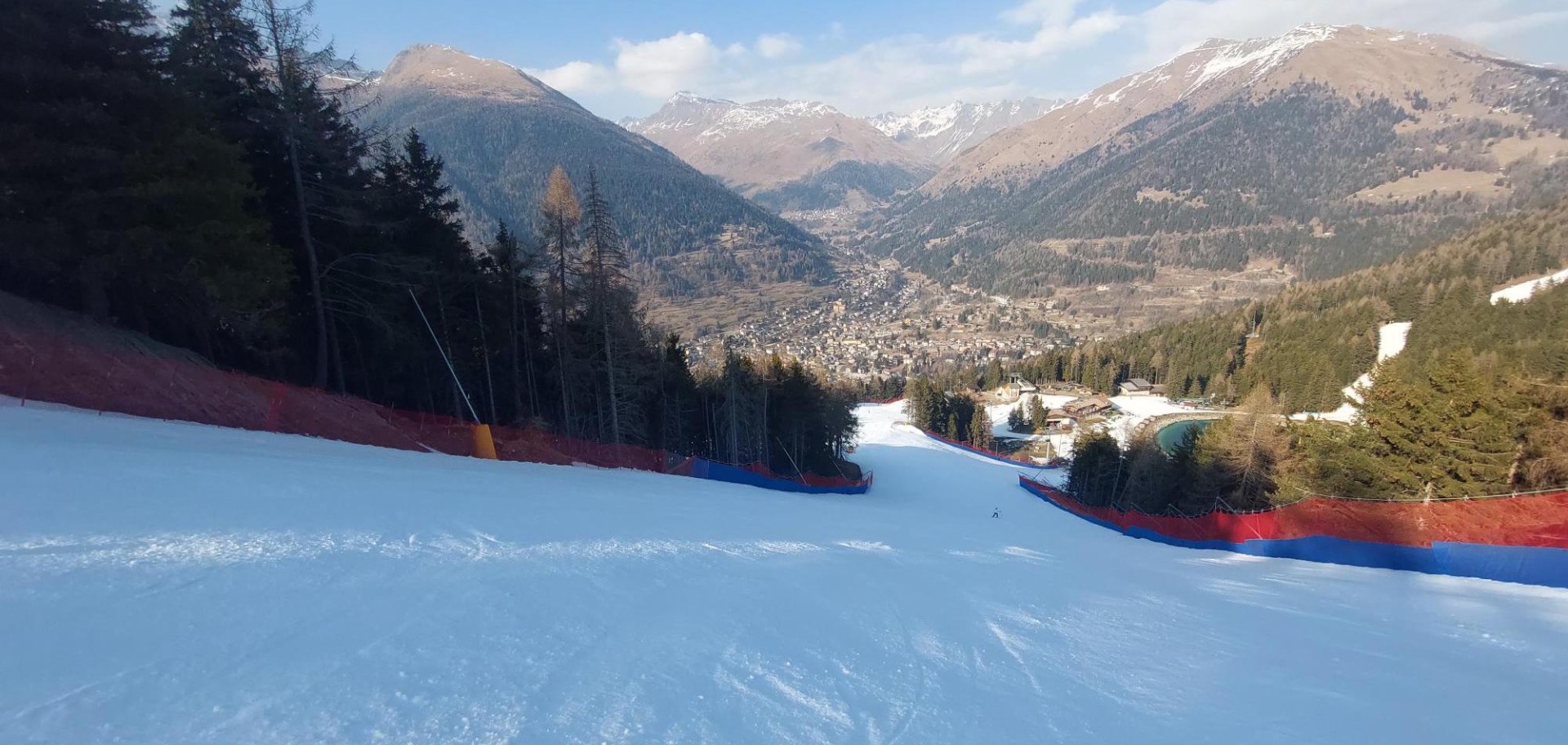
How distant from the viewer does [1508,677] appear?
5.16 metres

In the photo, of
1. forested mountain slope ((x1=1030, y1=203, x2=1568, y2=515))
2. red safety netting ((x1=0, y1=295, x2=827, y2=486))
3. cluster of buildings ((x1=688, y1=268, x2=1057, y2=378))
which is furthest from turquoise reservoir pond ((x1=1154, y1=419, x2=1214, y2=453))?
red safety netting ((x1=0, y1=295, x2=827, y2=486))

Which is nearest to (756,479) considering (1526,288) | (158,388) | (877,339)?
(158,388)

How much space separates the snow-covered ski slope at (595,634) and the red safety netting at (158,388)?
1561 mm

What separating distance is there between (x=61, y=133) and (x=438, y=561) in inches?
462

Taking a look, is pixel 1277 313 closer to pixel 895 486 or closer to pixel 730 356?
pixel 895 486

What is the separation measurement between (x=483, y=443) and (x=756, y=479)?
38.3ft

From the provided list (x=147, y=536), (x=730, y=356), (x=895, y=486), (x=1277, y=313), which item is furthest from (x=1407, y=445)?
(x=1277, y=313)

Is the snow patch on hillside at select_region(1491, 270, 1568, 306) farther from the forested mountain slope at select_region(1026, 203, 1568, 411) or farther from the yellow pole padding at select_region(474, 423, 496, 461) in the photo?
the yellow pole padding at select_region(474, 423, 496, 461)

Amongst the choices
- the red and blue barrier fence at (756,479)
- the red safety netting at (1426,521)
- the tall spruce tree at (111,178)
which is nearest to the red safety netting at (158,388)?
the tall spruce tree at (111,178)

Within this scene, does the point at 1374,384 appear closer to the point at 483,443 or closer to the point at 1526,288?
the point at 483,443

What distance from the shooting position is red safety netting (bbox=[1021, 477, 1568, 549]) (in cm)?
1084

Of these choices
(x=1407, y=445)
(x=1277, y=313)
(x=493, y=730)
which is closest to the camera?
(x=493, y=730)

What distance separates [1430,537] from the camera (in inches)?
475

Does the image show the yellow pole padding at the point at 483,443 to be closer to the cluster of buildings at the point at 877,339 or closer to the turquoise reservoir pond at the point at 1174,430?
→ the turquoise reservoir pond at the point at 1174,430
